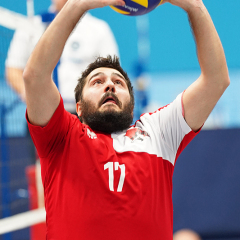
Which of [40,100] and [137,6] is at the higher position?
[137,6]

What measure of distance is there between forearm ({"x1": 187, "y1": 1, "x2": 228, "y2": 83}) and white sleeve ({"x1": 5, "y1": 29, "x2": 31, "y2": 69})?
1991 millimetres

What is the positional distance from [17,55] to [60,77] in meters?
0.49

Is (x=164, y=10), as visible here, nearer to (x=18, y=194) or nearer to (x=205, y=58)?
(x=18, y=194)

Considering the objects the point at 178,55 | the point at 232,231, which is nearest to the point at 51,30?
the point at 232,231

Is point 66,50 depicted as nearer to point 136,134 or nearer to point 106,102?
point 106,102

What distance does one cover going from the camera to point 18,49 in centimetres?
304

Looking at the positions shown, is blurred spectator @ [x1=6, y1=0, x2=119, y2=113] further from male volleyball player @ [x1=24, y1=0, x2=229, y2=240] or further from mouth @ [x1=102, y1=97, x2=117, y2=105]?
male volleyball player @ [x1=24, y1=0, x2=229, y2=240]

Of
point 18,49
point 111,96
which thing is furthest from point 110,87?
point 18,49

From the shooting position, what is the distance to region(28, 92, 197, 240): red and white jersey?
58.4 inches

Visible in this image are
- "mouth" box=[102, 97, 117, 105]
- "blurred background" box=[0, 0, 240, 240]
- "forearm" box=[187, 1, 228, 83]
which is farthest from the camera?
"blurred background" box=[0, 0, 240, 240]

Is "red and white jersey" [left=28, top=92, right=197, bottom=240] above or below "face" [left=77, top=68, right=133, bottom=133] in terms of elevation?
below

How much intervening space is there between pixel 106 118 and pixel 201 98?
528mm

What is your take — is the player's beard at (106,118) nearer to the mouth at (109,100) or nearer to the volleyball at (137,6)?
the mouth at (109,100)

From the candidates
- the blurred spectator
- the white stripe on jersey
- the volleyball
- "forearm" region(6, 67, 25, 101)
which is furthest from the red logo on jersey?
"forearm" region(6, 67, 25, 101)
